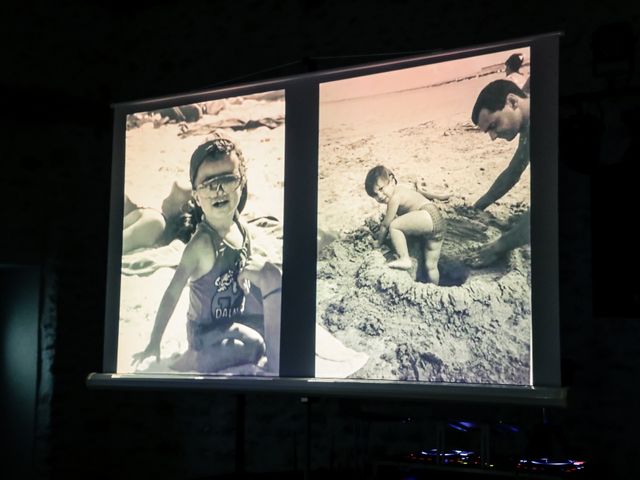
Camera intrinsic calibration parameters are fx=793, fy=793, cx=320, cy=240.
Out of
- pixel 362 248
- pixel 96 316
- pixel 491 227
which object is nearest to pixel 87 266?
pixel 96 316

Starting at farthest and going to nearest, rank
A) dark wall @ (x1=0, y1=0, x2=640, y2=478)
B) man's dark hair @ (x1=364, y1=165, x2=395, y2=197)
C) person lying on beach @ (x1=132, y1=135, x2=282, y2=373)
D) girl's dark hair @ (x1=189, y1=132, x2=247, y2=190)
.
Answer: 1. dark wall @ (x1=0, y1=0, x2=640, y2=478)
2. girl's dark hair @ (x1=189, y1=132, x2=247, y2=190)
3. person lying on beach @ (x1=132, y1=135, x2=282, y2=373)
4. man's dark hair @ (x1=364, y1=165, x2=395, y2=197)

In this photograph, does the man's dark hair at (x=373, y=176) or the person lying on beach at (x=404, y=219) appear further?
the man's dark hair at (x=373, y=176)

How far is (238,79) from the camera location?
6141 mm

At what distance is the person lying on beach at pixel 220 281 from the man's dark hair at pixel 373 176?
2.25ft

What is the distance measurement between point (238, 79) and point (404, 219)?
8.64ft

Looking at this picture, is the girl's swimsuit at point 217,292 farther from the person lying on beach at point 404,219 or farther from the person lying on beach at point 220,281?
the person lying on beach at point 404,219

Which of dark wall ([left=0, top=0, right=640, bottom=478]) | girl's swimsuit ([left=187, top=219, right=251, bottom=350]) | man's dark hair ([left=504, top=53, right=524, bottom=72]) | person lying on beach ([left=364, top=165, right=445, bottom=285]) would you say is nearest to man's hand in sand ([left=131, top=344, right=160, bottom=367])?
girl's swimsuit ([left=187, top=219, right=251, bottom=350])

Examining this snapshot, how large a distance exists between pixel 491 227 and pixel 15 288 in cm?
382

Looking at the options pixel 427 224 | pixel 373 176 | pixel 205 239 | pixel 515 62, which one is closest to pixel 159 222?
pixel 205 239

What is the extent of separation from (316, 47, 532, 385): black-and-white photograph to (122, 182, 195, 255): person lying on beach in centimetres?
89

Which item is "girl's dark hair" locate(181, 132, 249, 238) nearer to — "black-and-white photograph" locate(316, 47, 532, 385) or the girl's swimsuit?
the girl's swimsuit

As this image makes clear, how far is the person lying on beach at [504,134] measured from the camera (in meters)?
3.65

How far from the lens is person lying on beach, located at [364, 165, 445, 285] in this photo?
154 inches

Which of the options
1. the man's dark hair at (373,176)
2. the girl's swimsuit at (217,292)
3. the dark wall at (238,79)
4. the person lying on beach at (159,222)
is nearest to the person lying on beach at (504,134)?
the man's dark hair at (373,176)
